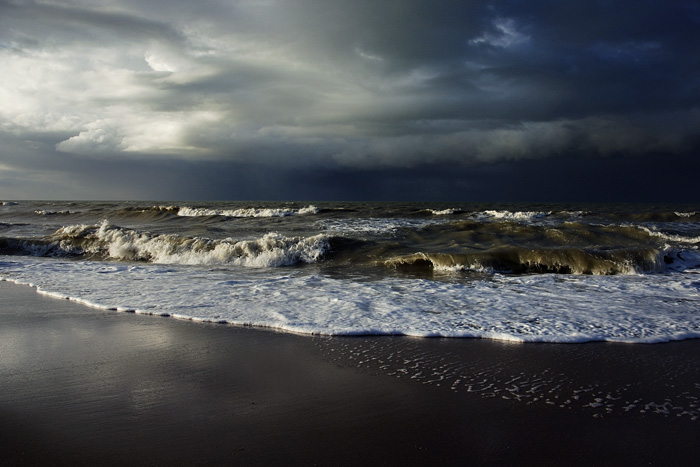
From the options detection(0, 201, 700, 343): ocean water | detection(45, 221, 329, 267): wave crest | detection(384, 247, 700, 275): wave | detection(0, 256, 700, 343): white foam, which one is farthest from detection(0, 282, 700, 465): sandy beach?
detection(45, 221, 329, 267): wave crest

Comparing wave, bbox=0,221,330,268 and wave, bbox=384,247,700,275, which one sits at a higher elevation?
wave, bbox=0,221,330,268

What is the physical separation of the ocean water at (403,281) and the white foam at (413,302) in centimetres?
3

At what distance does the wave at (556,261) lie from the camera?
431 inches

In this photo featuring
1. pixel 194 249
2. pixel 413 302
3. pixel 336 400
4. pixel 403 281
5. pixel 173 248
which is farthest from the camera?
pixel 173 248

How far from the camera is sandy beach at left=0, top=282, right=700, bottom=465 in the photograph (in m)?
2.97

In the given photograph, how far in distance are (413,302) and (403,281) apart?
7.24ft

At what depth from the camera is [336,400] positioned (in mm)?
3775

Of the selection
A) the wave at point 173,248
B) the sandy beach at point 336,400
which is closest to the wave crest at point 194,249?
the wave at point 173,248

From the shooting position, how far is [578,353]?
16.4 ft

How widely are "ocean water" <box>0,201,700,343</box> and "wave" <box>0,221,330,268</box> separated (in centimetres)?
5

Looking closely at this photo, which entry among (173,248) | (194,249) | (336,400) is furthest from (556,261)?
(173,248)

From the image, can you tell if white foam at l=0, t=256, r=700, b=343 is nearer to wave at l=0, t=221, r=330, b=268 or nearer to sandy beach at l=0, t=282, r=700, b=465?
sandy beach at l=0, t=282, r=700, b=465

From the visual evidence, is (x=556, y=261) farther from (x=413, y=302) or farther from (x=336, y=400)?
(x=336, y=400)

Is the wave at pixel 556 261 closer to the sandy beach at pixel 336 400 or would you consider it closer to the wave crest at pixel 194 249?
the wave crest at pixel 194 249
